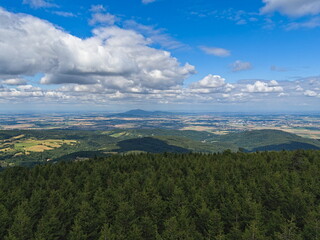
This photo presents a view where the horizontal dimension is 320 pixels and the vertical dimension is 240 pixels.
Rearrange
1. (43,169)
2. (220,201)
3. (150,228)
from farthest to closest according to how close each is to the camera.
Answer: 1. (43,169)
2. (220,201)
3. (150,228)

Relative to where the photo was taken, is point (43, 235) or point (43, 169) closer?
point (43, 235)

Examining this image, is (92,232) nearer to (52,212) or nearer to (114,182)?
(52,212)

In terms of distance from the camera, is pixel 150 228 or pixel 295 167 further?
pixel 295 167

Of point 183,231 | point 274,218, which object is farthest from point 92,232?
point 274,218

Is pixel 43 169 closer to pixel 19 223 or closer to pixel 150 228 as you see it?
pixel 19 223

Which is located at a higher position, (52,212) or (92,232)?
(52,212)

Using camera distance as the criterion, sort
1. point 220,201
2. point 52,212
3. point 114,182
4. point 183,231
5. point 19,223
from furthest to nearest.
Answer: point 114,182 → point 220,201 → point 52,212 → point 19,223 → point 183,231

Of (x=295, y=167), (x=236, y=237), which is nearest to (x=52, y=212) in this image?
(x=236, y=237)

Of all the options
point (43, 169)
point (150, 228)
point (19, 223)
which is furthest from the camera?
point (43, 169)

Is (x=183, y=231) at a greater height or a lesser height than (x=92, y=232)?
greater
